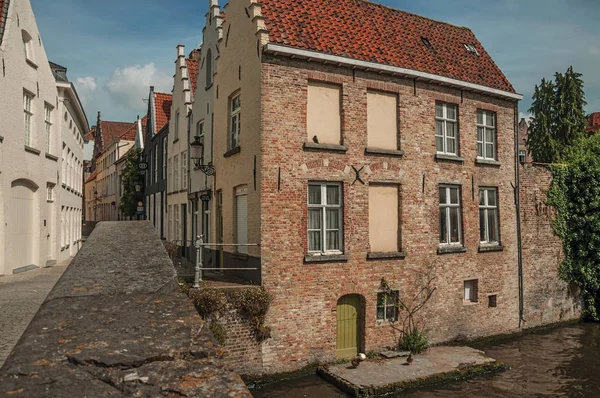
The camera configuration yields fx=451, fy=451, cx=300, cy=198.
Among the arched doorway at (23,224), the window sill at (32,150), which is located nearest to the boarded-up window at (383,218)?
the arched doorway at (23,224)

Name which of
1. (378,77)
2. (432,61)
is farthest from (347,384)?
(432,61)

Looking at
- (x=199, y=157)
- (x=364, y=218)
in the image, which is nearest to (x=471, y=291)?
(x=364, y=218)

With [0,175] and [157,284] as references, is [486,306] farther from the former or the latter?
[0,175]

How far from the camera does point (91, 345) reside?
2795 millimetres

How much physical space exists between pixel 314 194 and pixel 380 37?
5770 mm

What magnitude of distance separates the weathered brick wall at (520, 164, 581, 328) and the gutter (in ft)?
11.0

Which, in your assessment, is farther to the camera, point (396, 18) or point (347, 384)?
point (396, 18)

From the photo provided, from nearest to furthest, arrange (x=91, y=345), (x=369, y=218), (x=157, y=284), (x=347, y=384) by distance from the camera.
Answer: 1. (x=91, y=345)
2. (x=157, y=284)
3. (x=347, y=384)
4. (x=369, y=218)

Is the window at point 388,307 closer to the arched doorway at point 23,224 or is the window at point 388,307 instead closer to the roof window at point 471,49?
the roof window at point 471,49

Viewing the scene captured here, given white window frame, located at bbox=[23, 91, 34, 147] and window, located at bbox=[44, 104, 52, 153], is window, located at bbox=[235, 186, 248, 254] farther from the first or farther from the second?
window, located at bbox=[44, 104, 52, 153]

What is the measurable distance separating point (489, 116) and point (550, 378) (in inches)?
342

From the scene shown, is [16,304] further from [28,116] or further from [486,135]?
[486,135]

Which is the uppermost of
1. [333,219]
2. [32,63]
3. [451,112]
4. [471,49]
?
[471,49]

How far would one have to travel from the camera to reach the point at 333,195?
41.2ft
